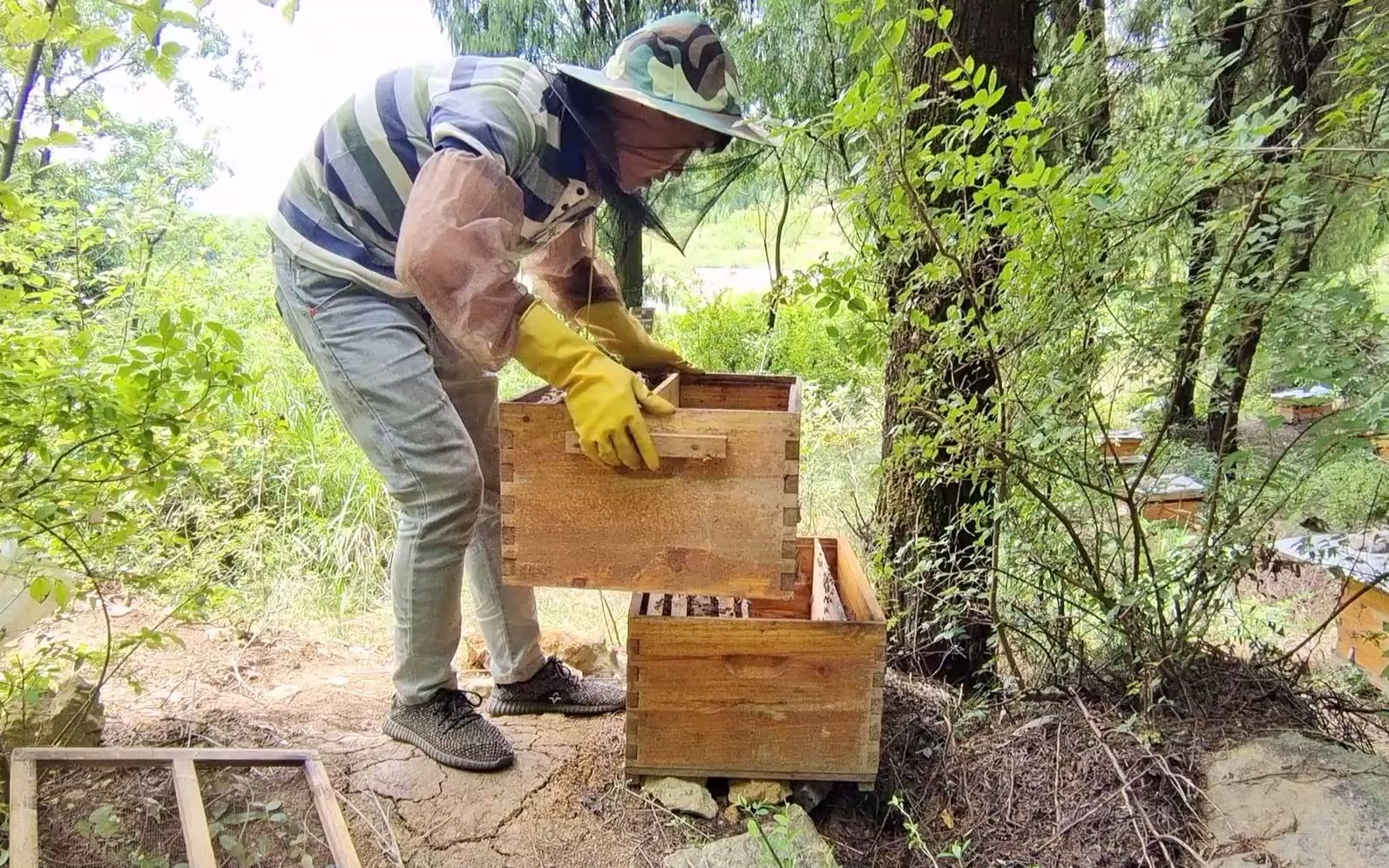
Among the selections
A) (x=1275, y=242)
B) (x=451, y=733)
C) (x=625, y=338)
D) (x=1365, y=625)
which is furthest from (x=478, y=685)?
(x=1365, y=625)

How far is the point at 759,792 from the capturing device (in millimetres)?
1983

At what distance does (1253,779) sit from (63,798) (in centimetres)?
240

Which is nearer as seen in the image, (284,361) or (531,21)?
(531,21)

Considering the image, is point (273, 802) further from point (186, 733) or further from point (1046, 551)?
point (1046, 551)

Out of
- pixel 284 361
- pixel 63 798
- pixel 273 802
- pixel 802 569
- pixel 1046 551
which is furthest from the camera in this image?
pixel 284 361

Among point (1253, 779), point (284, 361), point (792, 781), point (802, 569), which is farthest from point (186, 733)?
point (284, 361)

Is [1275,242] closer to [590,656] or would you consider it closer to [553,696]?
[553,696]

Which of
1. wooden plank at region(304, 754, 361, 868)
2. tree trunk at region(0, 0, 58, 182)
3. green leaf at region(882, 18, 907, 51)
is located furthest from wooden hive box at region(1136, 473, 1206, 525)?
tree trunk at region(0, 0, 58, 182)

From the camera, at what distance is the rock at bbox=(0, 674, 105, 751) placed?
178 cm

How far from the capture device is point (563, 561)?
5.43 feet

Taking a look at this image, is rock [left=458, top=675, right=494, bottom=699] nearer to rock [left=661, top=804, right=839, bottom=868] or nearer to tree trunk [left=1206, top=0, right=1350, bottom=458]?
rock [left=661, top=804, right=839, bottom=868]

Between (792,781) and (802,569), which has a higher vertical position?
(802,569)

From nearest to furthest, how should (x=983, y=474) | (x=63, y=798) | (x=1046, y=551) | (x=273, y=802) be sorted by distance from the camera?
(x=63, y=798) → (x=273, y=802) → (x=1046, y=551) → (x=983, y=474)

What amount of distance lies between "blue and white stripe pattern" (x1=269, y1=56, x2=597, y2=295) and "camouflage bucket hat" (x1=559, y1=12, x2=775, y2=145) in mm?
169
